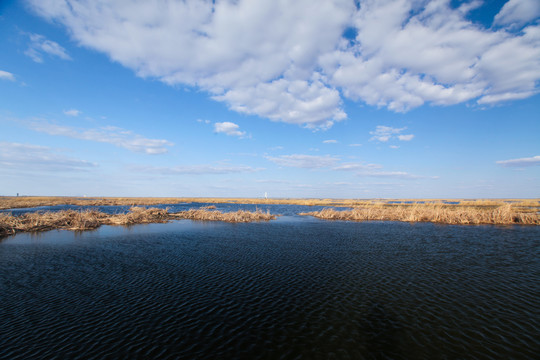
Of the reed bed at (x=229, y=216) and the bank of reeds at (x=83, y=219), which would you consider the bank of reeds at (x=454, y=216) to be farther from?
the bank of reeds at (x=83, y=219)

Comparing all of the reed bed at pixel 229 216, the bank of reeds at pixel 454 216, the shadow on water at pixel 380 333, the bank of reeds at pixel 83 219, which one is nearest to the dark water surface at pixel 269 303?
the shadow on water at pixel 380 333

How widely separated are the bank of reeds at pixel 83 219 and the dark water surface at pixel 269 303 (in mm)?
11879

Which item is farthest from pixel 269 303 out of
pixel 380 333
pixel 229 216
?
pixel 229 216

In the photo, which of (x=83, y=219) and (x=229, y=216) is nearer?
(x=83, y=219)

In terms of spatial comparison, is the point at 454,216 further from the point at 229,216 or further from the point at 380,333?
the point at 380,333

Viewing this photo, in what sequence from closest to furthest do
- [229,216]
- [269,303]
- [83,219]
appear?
[269,303] → [83,219] → [229,216]

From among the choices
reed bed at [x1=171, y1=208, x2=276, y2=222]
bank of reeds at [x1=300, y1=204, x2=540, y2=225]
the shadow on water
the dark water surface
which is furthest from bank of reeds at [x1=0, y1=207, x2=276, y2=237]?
the shadow on water

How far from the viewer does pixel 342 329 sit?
29.0 feet

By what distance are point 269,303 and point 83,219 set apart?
35.8 meters

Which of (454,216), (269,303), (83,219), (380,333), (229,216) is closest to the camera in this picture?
(380,333)

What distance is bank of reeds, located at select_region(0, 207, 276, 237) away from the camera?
97.0ft

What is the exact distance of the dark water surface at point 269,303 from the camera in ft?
25.4

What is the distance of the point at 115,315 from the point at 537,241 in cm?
3755

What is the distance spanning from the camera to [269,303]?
435 inches
